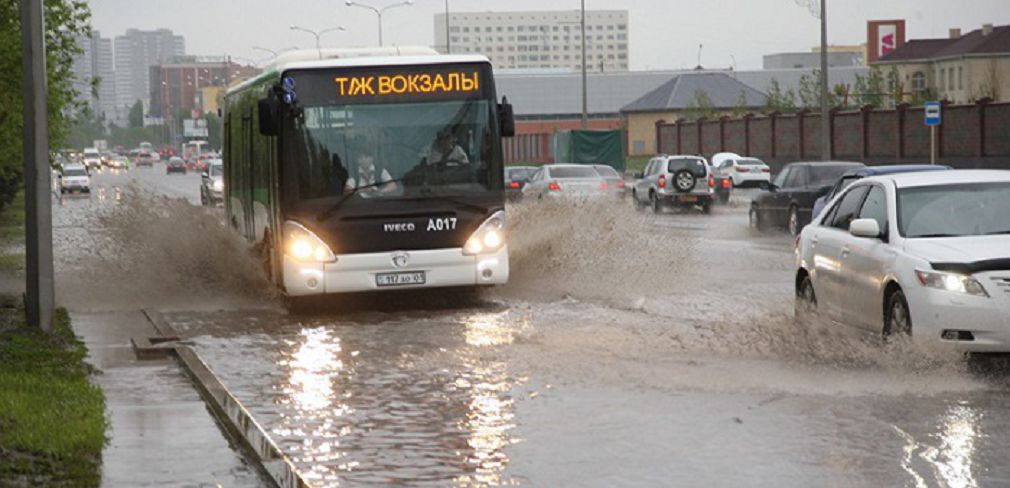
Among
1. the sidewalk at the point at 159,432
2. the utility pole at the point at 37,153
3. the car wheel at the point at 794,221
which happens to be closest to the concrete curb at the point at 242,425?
the sidewalk at the point at 159,432

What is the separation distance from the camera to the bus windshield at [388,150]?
18.8 m

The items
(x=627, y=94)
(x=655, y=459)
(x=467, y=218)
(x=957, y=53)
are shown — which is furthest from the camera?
(x=627, y=94)

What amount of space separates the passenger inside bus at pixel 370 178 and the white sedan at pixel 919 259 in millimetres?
5067

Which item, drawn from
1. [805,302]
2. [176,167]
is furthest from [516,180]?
[176,167]

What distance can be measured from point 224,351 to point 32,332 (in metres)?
1.82

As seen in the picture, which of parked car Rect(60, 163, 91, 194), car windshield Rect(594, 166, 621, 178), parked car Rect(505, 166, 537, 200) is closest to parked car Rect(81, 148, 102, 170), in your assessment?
parked car Rect(60, 163, 91, 194)

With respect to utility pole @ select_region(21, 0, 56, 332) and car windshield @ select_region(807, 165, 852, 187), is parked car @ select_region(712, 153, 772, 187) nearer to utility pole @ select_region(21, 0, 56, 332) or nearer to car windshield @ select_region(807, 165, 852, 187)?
car windshield @ select_region(807, 165, 852, 187)

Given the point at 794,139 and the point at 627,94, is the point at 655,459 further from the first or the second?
the point at 627,94

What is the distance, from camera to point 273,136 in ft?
63.4

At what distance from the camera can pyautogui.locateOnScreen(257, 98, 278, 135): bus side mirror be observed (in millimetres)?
18234

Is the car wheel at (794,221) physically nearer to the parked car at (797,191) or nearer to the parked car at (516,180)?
the parked car at (797,191)

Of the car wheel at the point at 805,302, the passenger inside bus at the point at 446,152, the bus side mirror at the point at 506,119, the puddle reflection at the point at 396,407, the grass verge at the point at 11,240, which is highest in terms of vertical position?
the bus side mirror at the point at 506,119

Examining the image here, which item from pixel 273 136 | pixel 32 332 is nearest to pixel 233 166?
pixel 273 136

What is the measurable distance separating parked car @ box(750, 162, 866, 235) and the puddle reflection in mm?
18644
